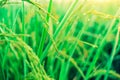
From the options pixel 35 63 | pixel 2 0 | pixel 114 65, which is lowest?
pixel 114 65

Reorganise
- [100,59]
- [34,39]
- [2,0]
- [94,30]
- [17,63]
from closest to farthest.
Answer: [2,0]
[17,63]
[34,39]
[100,59]
[94,30]

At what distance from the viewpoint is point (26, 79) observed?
31.9 inches

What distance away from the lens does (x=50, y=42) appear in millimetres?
804

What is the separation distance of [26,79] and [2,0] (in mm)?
219

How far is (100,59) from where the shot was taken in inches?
60.4

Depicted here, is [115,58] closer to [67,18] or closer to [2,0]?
[67,18]

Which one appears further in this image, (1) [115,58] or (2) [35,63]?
(1) [115,58]

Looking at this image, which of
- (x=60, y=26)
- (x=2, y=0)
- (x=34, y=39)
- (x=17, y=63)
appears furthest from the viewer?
(x=34, y=39)

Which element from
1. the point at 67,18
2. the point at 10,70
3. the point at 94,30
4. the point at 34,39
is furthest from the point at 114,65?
the point at 67,18

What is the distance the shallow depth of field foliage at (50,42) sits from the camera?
72cm

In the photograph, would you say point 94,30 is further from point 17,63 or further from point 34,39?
point 17,63

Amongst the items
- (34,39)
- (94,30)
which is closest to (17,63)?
(34,39)

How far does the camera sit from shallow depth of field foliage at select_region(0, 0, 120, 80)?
72cm

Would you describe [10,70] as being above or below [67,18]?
below
